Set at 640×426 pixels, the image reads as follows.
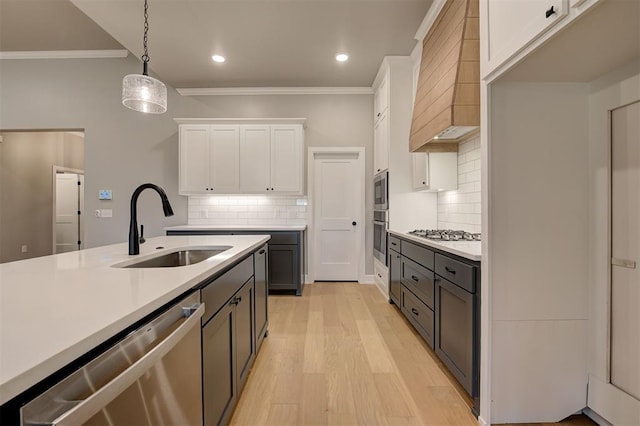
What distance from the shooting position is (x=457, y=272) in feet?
5.79

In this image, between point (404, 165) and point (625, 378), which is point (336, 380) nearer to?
point (625, 378)

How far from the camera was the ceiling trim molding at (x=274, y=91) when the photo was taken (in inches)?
175

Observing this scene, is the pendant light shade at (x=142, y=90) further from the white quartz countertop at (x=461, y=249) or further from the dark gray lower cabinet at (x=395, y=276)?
the dark gray lower cabinet at (x=395, y=276)

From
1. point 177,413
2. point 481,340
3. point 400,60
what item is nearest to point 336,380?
point 481,340

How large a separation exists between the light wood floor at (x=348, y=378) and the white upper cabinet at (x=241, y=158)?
1.90m

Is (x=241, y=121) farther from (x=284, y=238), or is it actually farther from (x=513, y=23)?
(x=513, y=23)

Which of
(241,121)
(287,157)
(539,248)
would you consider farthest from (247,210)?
(539,248)

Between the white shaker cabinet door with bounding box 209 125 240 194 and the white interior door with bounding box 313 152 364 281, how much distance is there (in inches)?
46.7

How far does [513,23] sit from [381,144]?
2.67 meters

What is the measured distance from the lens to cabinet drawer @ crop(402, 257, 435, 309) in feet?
7.14

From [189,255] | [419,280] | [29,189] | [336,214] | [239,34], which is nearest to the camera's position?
[189,255]

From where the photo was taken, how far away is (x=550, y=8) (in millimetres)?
1103

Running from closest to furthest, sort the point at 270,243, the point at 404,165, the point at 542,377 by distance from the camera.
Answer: the point at 542,377 < the point at 404,165 < the point at 270,243

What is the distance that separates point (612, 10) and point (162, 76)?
4624mm
